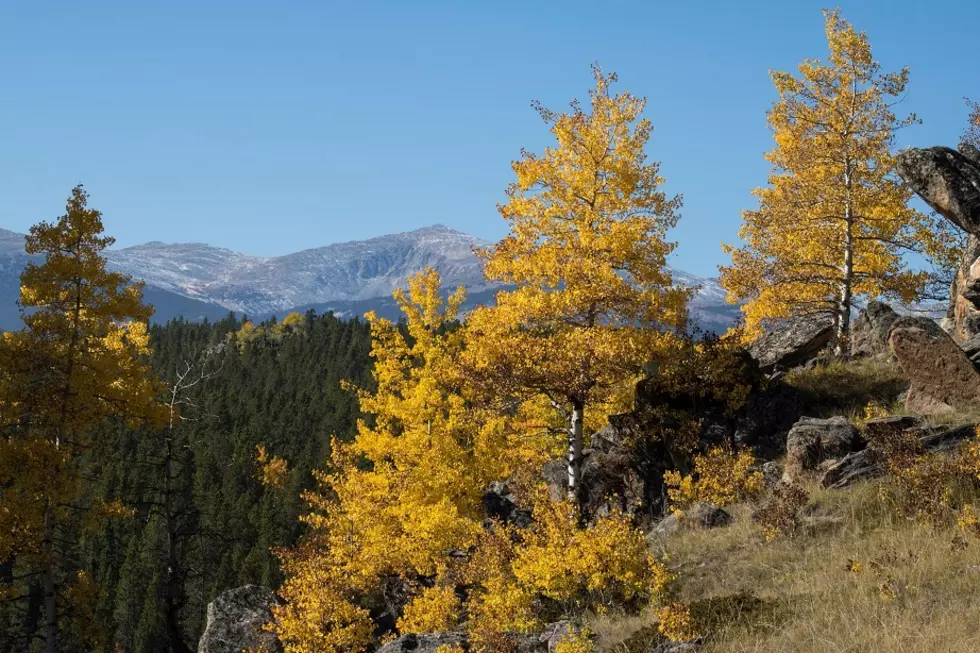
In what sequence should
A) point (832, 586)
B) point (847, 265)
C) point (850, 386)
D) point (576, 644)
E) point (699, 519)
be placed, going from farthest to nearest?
point (847, 265) < point (850, 386) < point (699, 519) < point (832, 586) < point (576, 644)

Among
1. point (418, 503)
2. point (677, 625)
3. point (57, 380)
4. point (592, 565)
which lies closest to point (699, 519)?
point (592, 565)

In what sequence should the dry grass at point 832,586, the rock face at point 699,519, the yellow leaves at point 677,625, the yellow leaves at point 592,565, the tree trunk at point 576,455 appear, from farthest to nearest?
1. the tree trunk at point 576,455
2. the rock face at point 699,519
3. the yellow leaves at point 592,565
4. the yellow leaves at point 677,625
5. the dry grass at point 832,586

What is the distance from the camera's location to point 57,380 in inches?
849

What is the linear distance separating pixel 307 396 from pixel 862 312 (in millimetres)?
122994

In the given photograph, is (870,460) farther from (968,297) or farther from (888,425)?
(968,297)

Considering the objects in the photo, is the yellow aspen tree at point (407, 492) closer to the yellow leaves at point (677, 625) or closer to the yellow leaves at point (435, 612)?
the yellow leaves at point (435, 612)

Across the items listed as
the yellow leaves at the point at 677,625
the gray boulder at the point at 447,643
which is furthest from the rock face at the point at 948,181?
the gray boulder at the point at 447,643

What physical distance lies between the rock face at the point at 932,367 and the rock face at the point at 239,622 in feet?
55.9

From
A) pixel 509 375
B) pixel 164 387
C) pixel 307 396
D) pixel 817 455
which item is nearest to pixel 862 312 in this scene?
pixel 817 455

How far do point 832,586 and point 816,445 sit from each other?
5.37 m

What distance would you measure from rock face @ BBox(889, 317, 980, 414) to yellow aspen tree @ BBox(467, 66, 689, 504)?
4584 millimetres

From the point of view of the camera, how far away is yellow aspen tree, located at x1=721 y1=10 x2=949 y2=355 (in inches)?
921

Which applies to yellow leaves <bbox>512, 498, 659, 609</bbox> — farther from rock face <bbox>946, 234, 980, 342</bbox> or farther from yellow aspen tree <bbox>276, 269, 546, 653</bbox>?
rock face <bbox>946, 234, 980, 342</bbox>

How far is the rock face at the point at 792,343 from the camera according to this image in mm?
21438
